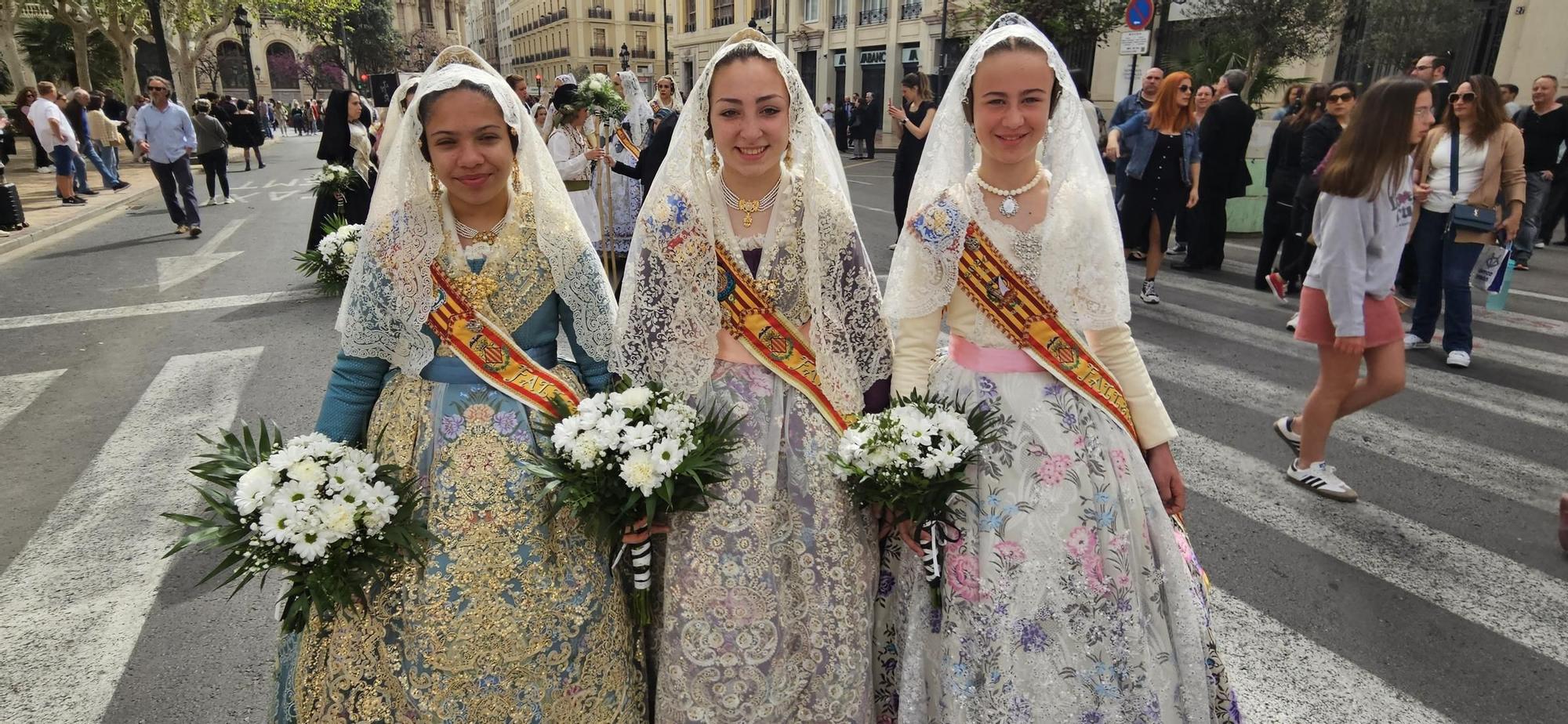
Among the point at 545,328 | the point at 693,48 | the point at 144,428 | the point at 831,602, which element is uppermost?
the point at 693,48

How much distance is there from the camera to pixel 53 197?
1510 cm

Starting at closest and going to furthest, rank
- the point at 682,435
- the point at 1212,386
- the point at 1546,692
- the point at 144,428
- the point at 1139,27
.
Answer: the point at 682,435 < the point at 1546,692 < the point at 144,428 < the point at 1212,386 < the point at 1139,27

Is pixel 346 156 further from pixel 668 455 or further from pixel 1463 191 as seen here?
pixel 1463 191

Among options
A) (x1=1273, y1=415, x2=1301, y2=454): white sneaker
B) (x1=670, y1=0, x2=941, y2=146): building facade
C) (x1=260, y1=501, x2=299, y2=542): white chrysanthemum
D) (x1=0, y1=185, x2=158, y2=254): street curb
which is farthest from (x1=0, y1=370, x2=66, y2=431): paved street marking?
(x1=670, y1=0, x2=941, y2=146): building facade

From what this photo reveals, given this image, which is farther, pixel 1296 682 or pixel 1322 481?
pixel 1322 481

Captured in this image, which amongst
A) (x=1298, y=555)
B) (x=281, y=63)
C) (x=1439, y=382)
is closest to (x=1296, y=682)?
(x=1298, y=555)

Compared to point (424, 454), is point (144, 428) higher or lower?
lower

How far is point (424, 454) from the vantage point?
86.4 inches

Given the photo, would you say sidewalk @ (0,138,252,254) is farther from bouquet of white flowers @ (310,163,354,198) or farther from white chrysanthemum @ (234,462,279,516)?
white chrysanthemum @ (234,462,279,516)

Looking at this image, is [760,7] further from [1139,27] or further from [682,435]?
[682,435]

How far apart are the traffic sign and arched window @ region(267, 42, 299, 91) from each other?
228 feet

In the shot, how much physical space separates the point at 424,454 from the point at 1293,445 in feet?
14.4

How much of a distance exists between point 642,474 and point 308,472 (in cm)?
79

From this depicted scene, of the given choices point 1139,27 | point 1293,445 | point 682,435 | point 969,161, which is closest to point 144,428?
point 682,435
